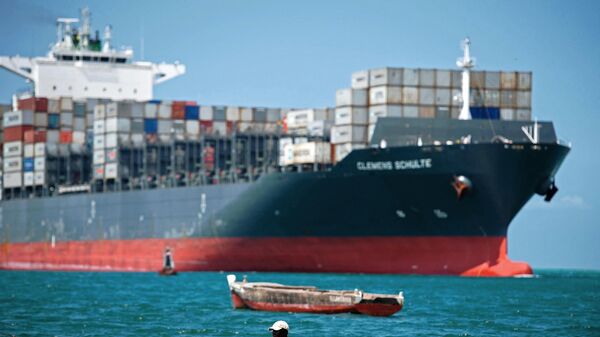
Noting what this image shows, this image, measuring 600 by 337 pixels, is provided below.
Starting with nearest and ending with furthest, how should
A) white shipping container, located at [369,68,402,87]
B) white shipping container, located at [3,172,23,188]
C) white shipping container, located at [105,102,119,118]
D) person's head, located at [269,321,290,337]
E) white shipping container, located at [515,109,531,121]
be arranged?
person's head, located at [269,321,290,337] < white shipping container, located at [369,68,402,87] < white shipping container, located at [515,109,531,121] < white shipping container, located at [105,102,119,118] < white shipping container, located at [3,172,23,188]

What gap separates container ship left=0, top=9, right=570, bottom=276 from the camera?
52312 mm

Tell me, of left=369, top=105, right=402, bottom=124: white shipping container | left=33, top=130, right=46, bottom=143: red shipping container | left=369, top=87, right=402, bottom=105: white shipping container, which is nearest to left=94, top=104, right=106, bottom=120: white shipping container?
left=33, top=130, right=46, bottom=143: red shipping container

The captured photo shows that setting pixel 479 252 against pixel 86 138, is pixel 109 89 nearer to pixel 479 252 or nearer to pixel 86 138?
pixel 86 138

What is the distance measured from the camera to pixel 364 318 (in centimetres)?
3516

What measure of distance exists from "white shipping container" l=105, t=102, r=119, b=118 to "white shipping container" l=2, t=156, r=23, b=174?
336 inches

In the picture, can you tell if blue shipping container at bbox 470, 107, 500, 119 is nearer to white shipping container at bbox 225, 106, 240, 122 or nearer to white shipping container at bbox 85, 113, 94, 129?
white shipping container at bbox 225, 106, 240, 122

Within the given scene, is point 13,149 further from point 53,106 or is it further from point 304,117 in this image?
point 304,117

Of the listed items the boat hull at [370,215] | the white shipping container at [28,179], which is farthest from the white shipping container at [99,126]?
the white shipping container at [28,179]

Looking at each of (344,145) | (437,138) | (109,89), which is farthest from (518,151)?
(109,89)

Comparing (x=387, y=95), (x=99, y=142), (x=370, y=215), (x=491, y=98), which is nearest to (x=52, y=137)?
(x=99, y=142)

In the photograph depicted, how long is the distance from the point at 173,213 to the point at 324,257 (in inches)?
490

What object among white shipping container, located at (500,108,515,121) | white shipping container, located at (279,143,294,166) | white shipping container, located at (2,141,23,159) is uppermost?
white shipping container, located at (500,108,515,121)

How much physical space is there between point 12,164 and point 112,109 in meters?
10.3

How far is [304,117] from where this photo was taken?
6188cm
